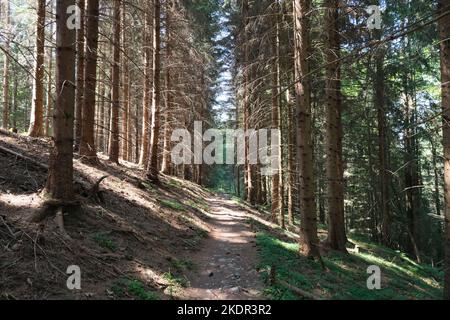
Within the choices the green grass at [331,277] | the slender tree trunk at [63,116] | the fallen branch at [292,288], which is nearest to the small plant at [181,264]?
the green grass at [331,277]

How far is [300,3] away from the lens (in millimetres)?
8078

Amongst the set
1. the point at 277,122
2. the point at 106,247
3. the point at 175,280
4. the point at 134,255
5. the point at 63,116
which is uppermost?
the point at 277,122

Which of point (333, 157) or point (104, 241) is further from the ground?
point (333, 157)

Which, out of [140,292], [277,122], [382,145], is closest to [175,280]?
[140,292]

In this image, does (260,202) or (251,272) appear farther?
(260,202)

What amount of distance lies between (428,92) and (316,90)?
10.6m

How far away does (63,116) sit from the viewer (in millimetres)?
6000

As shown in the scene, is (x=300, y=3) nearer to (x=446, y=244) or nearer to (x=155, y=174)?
(x=446, y=244)

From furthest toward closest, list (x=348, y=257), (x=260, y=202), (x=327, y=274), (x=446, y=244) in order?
(x=260, y=202) < (x=348, y=257) < (x=327, y=274) < (x=446, y=244)

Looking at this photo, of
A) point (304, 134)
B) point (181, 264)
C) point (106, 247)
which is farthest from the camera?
point (304, 134)

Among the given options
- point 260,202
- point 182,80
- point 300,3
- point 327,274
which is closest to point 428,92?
point 260,202

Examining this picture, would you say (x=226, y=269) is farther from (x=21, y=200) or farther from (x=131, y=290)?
(x=21, y=200)

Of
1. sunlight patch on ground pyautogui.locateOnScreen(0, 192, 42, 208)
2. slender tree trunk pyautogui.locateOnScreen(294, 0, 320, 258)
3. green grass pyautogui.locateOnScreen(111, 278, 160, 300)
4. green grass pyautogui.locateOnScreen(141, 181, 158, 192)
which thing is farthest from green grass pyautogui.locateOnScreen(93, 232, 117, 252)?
green grass pyautogui.locateOnScreen(141, 181, 158, 192)

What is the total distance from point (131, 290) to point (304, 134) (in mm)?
5118
